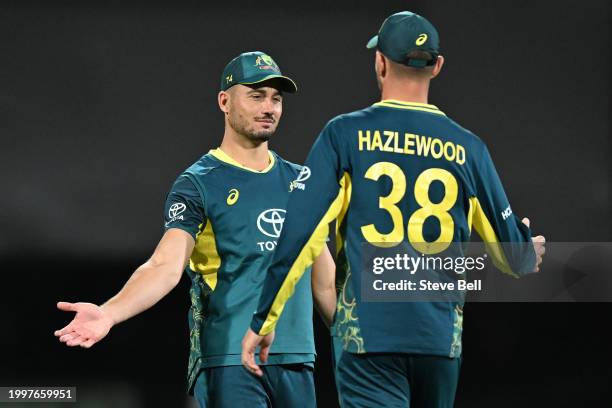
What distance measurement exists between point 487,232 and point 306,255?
616mm

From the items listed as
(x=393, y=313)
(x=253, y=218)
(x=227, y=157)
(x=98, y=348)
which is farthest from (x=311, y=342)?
(x=98, y=348)

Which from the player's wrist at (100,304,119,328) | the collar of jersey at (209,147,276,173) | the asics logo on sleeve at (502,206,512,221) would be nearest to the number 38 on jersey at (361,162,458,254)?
the asics logo on sleeve at (502,206,512,221)

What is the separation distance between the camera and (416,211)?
311 centimetres

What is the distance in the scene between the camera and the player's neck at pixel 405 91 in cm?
323

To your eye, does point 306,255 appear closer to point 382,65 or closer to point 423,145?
point 423,145

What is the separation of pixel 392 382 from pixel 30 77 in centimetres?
389

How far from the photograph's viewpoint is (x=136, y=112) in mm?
6219

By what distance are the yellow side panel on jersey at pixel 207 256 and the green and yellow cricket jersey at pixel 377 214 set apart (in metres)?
0.89

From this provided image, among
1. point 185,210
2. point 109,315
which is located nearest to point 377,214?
point 109,315

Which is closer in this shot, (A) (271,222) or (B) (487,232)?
(B) (487,232)

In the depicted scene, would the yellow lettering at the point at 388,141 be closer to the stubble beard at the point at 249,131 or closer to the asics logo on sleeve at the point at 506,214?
the asics logo on sleeve at the point at 506,214

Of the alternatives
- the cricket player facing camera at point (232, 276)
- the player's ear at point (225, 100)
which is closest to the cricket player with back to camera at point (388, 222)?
the cricket player facing camera at point (232, 276)

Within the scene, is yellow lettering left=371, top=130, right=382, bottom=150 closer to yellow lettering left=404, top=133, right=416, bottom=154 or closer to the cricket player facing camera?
yellow lettering left=404, top=133, right=416, bottom=154

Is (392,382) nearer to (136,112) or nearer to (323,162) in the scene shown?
(323,162)
